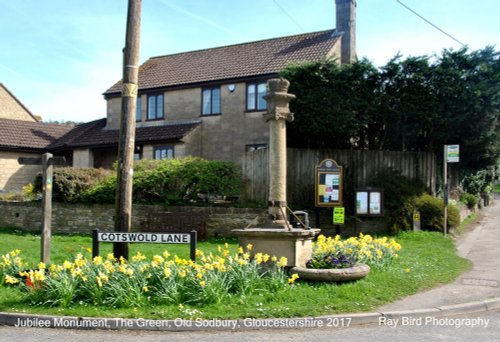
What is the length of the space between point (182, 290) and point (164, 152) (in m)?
18.6

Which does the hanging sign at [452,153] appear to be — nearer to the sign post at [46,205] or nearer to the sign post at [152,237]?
the sign post at [152,237]

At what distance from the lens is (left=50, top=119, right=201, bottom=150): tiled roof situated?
1027 inches

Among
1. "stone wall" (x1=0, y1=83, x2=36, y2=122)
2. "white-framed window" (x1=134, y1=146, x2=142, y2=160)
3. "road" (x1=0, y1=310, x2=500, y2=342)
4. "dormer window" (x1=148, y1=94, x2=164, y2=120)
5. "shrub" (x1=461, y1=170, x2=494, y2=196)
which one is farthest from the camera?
"stone wall" (x1=0, y1=83, x2=36, y2=122)

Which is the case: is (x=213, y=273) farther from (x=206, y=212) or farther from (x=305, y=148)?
(x=305, y=148)

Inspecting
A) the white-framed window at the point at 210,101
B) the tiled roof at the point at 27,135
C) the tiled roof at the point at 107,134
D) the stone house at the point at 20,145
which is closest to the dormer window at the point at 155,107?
the tiled roof at the point at 107,134

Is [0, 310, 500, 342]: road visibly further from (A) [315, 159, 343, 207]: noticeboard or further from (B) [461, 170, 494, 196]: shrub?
(B) [461, 170, 494, 196]: shrub

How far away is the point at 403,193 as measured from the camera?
17000 millimetres

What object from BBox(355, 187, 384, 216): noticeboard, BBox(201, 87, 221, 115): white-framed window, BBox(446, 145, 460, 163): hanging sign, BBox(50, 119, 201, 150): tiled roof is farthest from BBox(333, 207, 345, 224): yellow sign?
BBox(201, 87, 221, 115): white-framed window

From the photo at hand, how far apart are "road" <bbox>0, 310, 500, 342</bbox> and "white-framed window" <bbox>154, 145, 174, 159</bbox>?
19.0 metres

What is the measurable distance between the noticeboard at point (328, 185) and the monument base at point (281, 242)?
21.6 ft

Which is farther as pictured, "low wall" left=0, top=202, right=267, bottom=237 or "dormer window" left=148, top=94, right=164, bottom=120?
"dormer window" left=148, top=94, right=164, bottom=120

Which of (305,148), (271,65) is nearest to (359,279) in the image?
(305,148)

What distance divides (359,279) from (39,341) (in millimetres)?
5355

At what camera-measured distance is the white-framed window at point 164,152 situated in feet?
85.3
